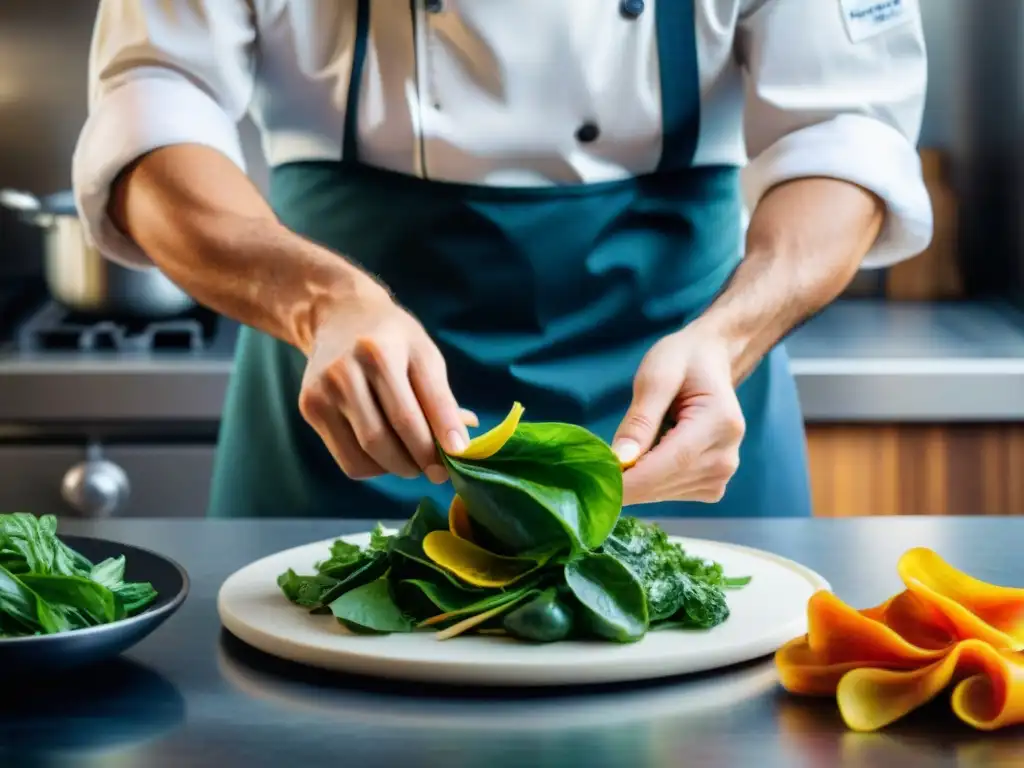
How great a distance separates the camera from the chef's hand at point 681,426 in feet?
3.23

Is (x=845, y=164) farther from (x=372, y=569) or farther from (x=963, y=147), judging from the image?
(x=963, y=147)

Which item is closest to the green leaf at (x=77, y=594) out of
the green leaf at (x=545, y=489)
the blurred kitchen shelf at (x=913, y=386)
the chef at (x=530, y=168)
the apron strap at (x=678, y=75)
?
the green leaf at (x=545, y=489)

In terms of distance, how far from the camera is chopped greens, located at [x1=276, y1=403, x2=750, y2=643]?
0.85 m

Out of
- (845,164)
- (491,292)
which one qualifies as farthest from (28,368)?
(845,164)

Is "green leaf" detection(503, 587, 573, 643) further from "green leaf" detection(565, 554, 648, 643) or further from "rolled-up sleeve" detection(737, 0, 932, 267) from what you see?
"rolled-up sleeve" detection(737, 0, 932, 267)

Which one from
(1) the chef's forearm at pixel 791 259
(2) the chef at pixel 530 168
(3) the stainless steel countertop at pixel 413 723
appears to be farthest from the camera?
Result: (2) the chef at pixel 530 168

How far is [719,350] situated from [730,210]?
0.44m

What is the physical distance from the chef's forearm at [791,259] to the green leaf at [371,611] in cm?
43

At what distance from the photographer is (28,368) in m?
2.14

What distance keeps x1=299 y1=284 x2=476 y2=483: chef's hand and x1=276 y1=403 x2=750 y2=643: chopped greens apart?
2.0 inches

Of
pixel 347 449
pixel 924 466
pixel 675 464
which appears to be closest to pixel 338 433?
pixel 347 449

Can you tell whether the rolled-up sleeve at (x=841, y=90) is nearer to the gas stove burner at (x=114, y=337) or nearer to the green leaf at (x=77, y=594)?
the green leaf at (x=77, y=594)

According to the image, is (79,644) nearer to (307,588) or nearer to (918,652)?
(307,588)

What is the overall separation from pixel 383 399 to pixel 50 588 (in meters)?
0.26
